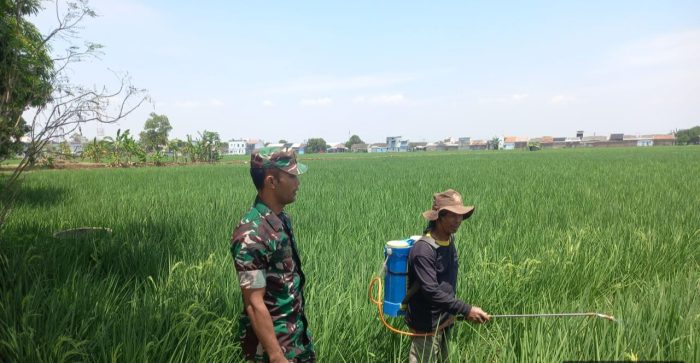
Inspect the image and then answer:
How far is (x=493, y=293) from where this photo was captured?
283 cm

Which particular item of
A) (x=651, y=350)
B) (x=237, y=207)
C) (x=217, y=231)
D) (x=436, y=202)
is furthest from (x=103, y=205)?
(x=651, y=350)

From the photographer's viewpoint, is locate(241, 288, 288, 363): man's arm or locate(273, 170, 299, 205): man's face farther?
locate(273, 170, 299, 205): man's face

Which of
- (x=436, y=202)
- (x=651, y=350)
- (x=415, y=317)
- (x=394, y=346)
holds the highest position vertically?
(x=436, y=202)

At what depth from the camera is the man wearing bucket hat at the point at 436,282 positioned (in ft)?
6.24

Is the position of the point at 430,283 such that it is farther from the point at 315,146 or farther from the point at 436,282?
the point at 315,146

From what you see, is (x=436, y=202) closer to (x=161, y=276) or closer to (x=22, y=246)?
(x=161, y=276)

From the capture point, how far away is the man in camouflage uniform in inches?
59.5

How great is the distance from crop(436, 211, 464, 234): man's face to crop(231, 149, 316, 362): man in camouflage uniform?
0.71 m

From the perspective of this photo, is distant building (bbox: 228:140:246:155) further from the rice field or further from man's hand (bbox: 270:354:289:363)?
man's hand (bbox: 270:354:289:363)

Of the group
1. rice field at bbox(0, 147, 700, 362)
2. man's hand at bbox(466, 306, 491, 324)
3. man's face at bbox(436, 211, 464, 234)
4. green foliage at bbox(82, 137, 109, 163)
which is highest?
green foliage at bbox(82, 137, 109, 163)

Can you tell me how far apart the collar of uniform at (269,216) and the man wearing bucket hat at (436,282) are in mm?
687

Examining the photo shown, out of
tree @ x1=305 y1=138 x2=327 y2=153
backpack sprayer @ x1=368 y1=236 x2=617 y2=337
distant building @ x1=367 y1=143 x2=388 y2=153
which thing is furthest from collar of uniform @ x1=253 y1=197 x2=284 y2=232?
distant building @ x1=367 y1=143 x2=388 y2=153

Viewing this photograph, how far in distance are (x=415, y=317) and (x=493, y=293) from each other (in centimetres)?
101

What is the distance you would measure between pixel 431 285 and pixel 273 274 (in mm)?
736
